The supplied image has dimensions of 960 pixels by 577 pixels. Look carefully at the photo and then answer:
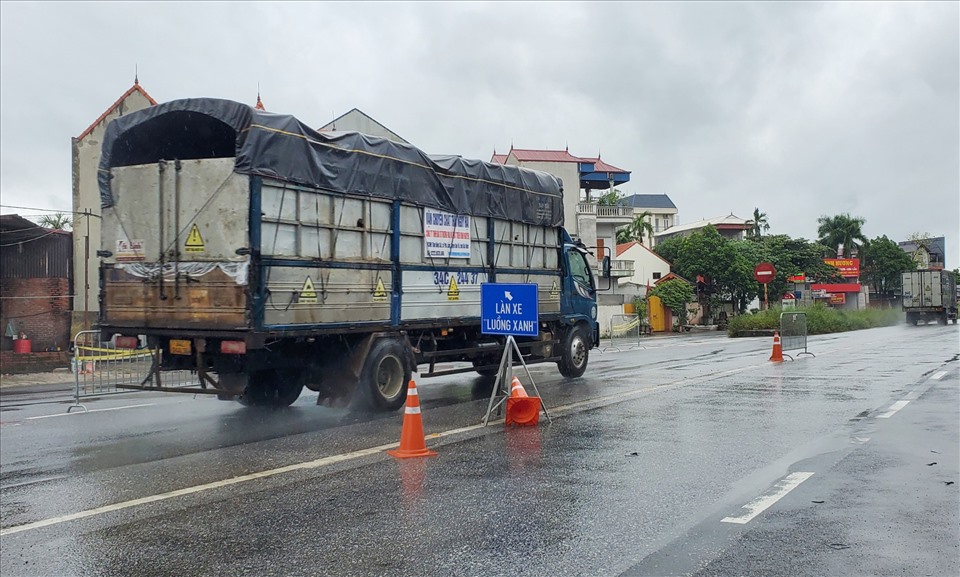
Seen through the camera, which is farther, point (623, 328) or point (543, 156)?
point (543, 156)

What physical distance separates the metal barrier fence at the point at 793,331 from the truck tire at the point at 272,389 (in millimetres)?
13962

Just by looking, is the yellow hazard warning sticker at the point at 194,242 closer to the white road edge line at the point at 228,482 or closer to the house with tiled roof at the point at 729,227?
the white road edge line at the point at 228,482

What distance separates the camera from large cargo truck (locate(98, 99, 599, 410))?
30.5 feet

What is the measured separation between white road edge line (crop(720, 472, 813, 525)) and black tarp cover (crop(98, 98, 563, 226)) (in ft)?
21.0

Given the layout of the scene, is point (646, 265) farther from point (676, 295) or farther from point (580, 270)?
point (580, 270)

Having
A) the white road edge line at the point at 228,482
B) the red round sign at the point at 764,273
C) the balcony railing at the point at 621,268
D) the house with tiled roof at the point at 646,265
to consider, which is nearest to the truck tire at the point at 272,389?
the white road edge line at the point at 228,482

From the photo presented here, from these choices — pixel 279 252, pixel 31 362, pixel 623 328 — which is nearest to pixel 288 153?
pixel 279 252

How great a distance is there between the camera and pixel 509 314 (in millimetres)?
10211

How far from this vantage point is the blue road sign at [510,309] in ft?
33.0

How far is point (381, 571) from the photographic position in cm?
467

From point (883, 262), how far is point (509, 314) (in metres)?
81.3

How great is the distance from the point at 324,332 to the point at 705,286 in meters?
45.4

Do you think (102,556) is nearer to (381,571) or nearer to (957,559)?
(381,571)

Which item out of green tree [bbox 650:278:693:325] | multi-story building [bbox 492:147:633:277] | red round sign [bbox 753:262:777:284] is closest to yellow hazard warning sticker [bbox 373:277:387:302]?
red round sign [bbox 753:262:777:284]
